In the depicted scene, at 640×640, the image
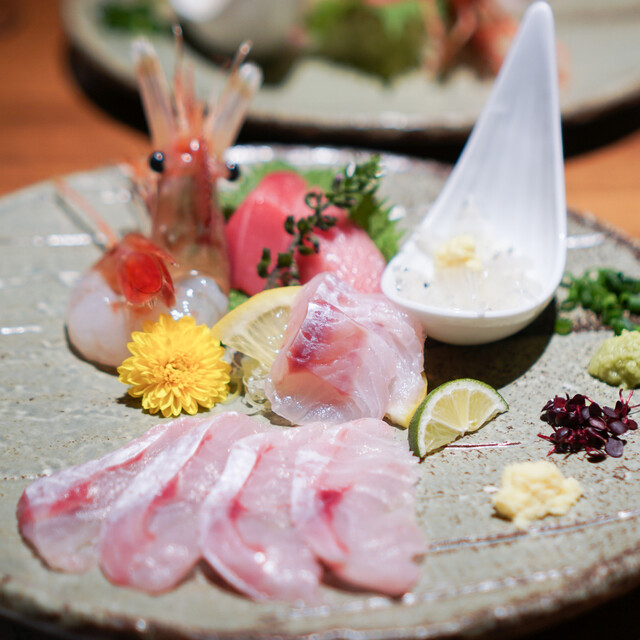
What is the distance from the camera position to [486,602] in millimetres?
1410

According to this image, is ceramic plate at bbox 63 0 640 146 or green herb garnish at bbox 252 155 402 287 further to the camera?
ceramic plate at bbox 63 0 640 146

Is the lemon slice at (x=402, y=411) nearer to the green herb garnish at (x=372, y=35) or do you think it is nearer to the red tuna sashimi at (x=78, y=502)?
the red tuna sashimi at (x=78, y=502)

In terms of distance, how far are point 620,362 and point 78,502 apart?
1.57 m

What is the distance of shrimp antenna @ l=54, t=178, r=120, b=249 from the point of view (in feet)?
9.26

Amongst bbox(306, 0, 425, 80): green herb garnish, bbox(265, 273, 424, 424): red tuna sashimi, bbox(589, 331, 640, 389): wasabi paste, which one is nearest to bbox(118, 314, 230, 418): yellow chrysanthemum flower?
bbox(265, 273, 424, 424): red tuna sashimi

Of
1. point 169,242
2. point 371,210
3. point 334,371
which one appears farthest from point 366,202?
point 334,371

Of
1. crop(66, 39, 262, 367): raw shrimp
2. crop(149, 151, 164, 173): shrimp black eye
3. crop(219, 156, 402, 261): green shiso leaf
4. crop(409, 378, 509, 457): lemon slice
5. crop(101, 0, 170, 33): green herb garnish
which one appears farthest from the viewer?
crop(101, 0, 170, 33): green herb garnish

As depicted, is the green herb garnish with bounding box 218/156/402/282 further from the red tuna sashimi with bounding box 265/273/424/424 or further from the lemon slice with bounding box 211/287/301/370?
the red tuna sashimi with bounding box 265/273/424/424

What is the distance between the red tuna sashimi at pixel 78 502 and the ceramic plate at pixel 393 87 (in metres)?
2.33

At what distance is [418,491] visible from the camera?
5.78 ft

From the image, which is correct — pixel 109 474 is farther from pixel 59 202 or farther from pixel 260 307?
pixel 59 202

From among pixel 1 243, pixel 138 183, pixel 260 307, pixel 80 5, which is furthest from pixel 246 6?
pixel 260 307

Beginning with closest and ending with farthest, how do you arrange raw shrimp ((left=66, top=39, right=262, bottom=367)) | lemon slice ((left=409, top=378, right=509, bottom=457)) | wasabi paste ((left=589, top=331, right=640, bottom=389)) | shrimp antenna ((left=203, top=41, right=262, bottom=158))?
lemon slice ((left=409, top=378, right=509, bottom=457)) < wasabi paste ((left=589, top=331, right=640, bottom=389)) < raw shrimp ((left=66, top=39, right=262, bottom=367)) < shrimp antenna ((left=203, top=41, right=262, bottom=158))

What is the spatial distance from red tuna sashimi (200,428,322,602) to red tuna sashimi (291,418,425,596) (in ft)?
0.13
